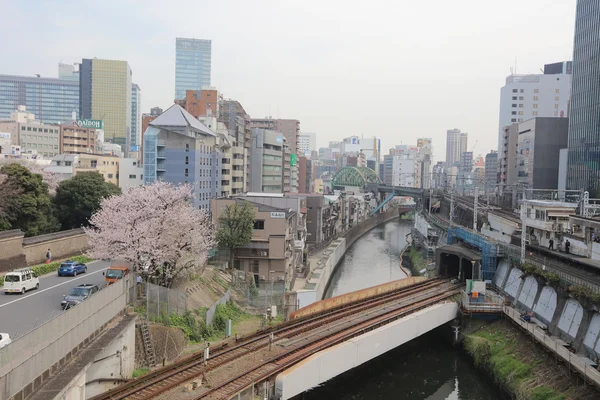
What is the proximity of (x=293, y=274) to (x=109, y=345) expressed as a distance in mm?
26527

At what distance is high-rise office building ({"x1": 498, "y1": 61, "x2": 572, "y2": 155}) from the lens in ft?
355

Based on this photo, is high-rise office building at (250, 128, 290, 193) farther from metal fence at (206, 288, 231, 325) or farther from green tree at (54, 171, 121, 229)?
metal fence at (206, 288, 231, 325)

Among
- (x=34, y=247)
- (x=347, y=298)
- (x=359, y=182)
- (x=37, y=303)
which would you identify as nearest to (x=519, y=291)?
(x=347, y=298)

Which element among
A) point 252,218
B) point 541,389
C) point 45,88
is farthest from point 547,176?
point 45,88

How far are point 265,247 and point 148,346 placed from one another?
1836 centimetres

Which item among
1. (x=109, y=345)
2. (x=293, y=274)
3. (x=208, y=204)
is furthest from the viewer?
(x=208, y=204)

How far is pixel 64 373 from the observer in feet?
41.5

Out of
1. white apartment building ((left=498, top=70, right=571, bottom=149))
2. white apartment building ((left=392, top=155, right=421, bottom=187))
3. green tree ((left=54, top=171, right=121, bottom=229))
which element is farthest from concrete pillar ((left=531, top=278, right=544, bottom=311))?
white apartment building ((left=392, top=155, right=421, bottom=187))

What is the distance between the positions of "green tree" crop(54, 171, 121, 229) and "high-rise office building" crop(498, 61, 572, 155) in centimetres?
8851

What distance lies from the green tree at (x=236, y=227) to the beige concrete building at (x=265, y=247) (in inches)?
48.4

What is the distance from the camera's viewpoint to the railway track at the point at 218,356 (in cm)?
1540

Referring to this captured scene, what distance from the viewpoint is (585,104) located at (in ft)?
195

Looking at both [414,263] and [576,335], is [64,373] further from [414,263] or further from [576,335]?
[414,263]

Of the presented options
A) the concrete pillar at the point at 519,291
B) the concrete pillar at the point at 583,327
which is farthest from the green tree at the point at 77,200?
the concrete pillar at the point at 583,327
